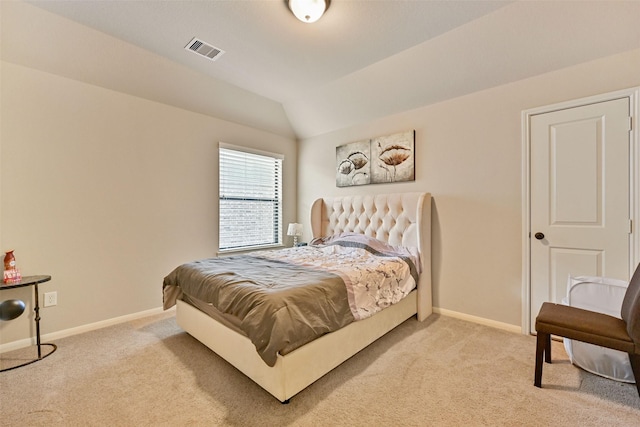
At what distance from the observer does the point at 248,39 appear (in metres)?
2.54

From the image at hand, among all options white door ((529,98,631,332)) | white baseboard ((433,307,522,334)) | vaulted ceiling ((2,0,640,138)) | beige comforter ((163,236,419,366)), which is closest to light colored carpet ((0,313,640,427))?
white baseboard ((433,307,522,334))

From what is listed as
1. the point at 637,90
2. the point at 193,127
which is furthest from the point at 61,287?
the point at 637,90

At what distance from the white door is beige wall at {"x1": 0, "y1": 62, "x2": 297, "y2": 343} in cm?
381

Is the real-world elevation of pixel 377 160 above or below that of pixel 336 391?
above

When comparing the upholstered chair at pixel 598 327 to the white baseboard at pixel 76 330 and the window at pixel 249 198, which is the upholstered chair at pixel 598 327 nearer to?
the window at pixel 249 198

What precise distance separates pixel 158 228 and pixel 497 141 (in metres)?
3.96

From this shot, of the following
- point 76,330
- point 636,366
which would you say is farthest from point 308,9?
point 76,330

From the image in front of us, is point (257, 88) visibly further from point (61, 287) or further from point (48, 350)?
point (48, 350)

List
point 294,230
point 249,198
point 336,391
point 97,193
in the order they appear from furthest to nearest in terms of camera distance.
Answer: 1. point 294,230
2. point 249,198
3. point 97,193
4. point 336,391

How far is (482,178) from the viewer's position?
9.38 feet

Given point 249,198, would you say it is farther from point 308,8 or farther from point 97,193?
point 308,8

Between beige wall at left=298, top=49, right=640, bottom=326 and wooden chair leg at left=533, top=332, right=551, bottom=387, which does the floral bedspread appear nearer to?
beige wall at left=298, top=49, right=640, bottom=326

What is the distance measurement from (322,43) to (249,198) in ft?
8.01

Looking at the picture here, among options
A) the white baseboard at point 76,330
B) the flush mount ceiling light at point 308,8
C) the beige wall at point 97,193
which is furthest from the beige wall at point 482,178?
the white baseboard at point 76,330
